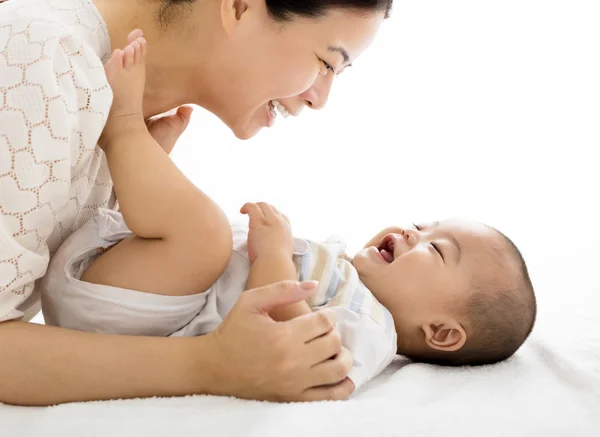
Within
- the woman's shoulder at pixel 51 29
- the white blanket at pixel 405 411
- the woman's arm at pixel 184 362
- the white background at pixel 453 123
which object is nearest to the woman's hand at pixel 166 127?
the woman's shoulder at pixel 51 29

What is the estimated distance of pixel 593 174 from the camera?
239 centimetres

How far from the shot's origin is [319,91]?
149 centimetres

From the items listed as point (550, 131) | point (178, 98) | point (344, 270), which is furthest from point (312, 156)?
point (344, 270)

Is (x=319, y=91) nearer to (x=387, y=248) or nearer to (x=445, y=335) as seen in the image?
(x=387, y=248)

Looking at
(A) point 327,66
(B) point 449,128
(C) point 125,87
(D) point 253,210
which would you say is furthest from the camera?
(B) point 449,128

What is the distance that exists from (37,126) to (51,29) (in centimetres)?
18

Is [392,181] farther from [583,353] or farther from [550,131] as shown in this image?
[583,353]

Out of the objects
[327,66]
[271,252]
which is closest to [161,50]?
[327,66]

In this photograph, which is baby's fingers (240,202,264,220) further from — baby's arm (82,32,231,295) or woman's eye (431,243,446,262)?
woman's eye (431,243,446,262)

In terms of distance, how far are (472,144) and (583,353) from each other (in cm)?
135

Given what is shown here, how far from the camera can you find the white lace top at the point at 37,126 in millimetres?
1010

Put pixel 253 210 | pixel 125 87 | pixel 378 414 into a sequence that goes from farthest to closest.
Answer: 1. pixel 253 210
2. pixel 125 87
3. pixel 378 414

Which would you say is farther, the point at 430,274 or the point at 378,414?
the point at 430,274

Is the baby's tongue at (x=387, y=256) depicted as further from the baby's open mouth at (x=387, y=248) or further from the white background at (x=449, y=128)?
the white background at (x=449, y=128)
